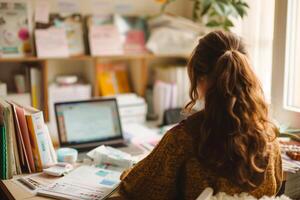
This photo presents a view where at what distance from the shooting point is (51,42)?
242 cm

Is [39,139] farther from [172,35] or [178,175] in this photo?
[172,35]

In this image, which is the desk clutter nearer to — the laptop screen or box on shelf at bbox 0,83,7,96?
the laptop screen

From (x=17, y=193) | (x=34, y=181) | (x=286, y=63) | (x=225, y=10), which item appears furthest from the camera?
(x=225, y=10)

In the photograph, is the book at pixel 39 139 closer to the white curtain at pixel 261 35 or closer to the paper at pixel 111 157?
the paper at pixel 111 157

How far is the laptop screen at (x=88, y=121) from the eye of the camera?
1969 millimetres

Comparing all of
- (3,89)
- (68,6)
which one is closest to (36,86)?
(3,89)

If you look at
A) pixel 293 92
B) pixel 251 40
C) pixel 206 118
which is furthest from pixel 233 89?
pixel 251 40

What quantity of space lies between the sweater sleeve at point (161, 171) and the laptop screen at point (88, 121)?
2.17ft

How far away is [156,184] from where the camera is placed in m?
1.33

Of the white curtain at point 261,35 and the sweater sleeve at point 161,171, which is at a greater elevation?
the white curtain at point 261,35

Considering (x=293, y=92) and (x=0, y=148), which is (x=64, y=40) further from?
(x=293, y=92)

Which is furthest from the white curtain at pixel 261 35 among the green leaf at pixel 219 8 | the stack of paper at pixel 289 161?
the stack of paper at pixel 289 161

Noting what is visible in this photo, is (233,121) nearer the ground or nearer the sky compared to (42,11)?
nearer the ground

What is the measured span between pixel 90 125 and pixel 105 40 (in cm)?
79
